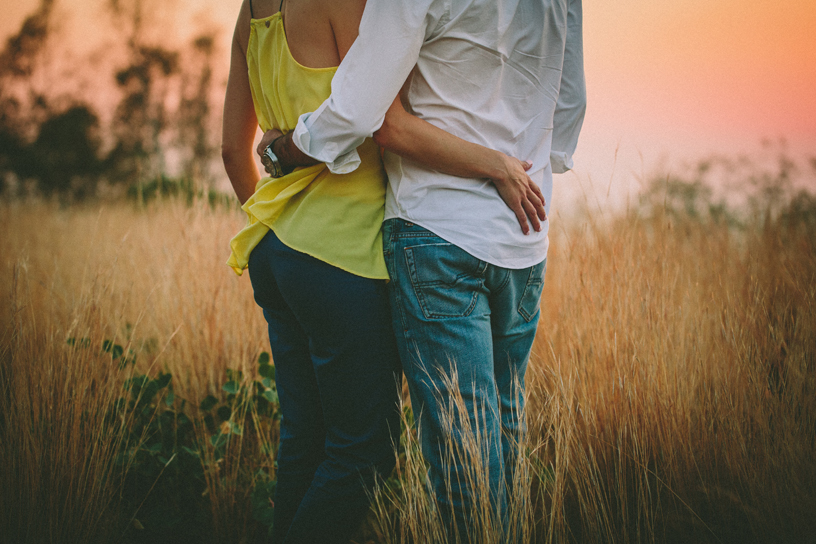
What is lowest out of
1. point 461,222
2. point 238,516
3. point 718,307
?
point 238,516

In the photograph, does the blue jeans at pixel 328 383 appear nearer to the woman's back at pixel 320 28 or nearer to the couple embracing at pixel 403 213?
the couple embracing at pixel 403 213

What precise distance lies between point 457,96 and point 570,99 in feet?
1.61

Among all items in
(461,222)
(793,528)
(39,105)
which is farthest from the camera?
(39,105)

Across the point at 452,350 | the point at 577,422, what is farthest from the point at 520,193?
the point at 577,422

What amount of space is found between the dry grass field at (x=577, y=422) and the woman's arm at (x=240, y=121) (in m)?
0.66

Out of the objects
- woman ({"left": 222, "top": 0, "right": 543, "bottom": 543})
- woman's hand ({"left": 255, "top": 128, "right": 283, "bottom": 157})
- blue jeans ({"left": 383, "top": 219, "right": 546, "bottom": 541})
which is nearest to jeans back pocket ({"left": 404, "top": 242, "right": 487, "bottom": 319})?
blue jeans ({"left": 383, "top": 219, "right": 546, "bottom": 541})

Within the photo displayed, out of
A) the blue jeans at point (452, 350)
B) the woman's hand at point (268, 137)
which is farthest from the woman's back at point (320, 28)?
the blue jeans at point (452, 350)

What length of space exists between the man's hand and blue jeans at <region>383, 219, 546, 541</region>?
0.43 ft

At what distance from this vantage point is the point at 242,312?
247cm

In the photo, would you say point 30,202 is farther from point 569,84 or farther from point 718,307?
point 718,307

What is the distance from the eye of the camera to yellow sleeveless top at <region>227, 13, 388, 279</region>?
109cm

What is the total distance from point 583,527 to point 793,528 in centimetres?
55

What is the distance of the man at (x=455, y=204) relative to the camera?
98 centimetres

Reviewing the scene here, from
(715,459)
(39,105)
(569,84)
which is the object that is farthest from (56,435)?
(39,105)
